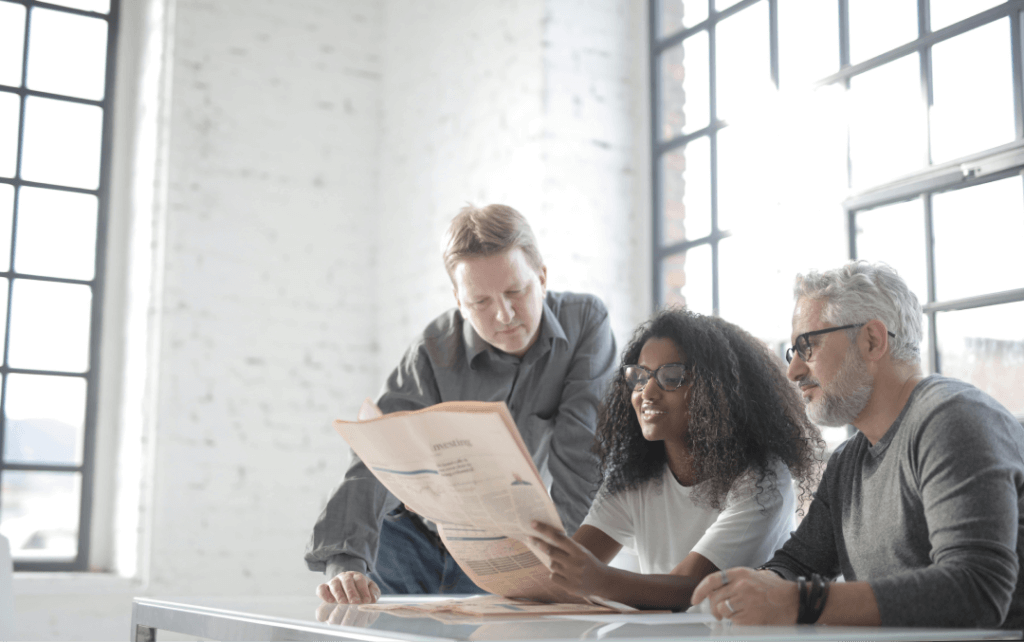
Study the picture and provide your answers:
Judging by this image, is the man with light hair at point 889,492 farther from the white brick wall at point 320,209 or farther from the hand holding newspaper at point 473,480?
the white brick wall at point 320,209

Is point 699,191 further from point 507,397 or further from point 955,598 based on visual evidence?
point 955,598

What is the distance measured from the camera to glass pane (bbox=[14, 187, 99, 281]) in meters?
4.55

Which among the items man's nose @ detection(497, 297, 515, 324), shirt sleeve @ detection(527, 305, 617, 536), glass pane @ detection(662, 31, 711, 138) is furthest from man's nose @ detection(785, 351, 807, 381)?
glass pane @ detection(662, 31, 711, 138)

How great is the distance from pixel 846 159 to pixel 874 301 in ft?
5.82

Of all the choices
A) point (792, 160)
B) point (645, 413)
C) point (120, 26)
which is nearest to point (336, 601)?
point (645, 413)

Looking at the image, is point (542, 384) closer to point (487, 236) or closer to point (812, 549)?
point (487, 236)

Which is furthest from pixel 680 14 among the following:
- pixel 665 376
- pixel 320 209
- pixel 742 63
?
pixel 665 376

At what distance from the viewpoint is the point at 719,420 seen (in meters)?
1.79

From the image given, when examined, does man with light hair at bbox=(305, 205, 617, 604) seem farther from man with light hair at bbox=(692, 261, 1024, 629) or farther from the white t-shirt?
Result: man with light hair at bbox=(692, 261, 1024, 629)

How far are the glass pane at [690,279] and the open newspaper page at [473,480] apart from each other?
2.43m

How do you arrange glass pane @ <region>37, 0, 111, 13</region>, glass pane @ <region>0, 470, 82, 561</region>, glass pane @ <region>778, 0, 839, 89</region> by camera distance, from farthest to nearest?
glass pane @ <region>37, 0, 111, 13</region> → glass pane @ <region>0, 470, 82, 561</region> → glass pane @ <region>778, 0, 839, 89</region>

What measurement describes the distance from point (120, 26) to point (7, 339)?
163 centimetres

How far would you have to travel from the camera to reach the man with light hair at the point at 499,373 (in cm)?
218

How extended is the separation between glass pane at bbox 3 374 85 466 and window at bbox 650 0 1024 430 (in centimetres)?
270
